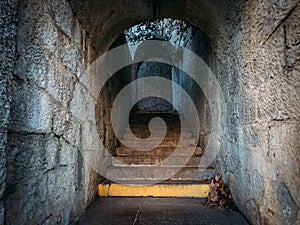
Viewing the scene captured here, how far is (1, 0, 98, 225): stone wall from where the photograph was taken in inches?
33.8

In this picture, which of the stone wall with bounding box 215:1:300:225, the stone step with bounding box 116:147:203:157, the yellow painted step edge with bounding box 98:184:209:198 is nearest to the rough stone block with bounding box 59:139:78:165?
the yellow painted step edge with bounding box 98:184:209:198

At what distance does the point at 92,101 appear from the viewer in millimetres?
1907

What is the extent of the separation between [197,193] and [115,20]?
172cm

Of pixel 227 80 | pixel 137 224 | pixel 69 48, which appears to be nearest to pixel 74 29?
pixel 69 48

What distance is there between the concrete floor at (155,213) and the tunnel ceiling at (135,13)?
52.9 inches

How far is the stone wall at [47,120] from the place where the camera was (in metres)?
0.86

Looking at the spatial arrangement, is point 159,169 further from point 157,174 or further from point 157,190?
point 157,190

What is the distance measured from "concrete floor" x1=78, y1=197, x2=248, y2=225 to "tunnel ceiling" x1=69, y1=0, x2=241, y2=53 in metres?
1.34

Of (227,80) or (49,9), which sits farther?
(227,80)

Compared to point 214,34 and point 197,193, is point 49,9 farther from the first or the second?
point 197,193

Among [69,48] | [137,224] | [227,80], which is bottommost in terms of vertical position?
[137,224]

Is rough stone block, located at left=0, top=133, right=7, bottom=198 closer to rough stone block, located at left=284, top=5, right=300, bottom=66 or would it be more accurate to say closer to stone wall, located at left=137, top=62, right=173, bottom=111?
rough stone block, located at left=284, top=5, right=300, bottom=66

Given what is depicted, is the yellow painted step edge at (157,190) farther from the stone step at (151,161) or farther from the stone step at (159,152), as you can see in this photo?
the stone step at (159,152)

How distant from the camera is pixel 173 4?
1.99 m
